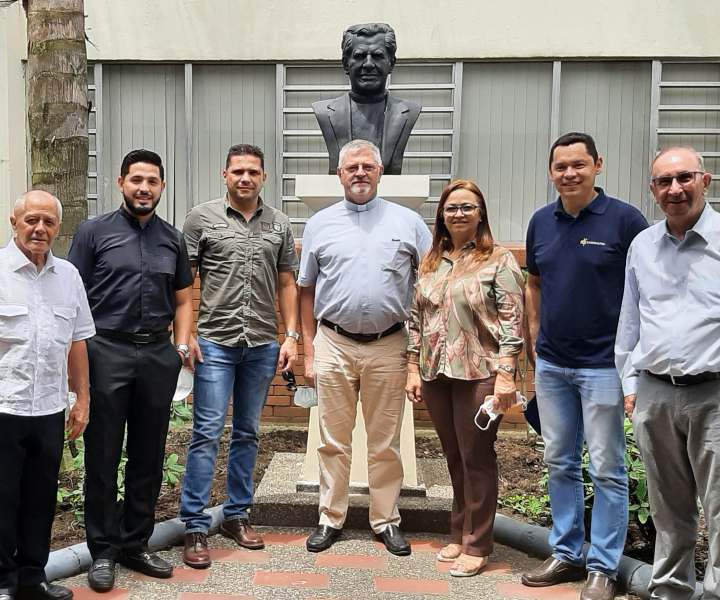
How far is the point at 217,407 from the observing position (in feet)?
13.3

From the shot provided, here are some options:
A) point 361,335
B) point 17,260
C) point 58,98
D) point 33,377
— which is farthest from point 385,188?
point 33,377

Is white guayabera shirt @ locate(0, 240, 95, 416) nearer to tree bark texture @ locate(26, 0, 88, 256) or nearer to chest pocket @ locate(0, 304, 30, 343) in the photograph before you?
chest pocket @ locate(0, 304, 30, 343)

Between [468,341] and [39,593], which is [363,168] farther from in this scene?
[39,593]

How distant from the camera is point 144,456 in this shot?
3.79 m

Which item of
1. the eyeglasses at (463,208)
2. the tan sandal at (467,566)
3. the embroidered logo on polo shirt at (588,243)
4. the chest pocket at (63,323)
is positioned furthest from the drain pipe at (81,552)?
the embroidered logo on polo shirt at (588,243)

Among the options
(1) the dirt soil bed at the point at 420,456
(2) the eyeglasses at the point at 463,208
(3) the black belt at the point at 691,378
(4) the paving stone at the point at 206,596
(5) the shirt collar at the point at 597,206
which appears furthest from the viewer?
(1) the dirt soil bed at the point at 420,456

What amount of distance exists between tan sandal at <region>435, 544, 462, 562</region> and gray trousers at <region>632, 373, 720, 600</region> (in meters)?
1.02

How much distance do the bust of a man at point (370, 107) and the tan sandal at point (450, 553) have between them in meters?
2.35

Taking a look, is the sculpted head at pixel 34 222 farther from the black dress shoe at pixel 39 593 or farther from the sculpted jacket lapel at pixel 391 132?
the sculpted jacket lapel at pixel 391 132

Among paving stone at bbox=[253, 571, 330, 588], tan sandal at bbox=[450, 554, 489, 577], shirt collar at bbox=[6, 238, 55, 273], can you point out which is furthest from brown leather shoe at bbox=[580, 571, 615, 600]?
shirt collar at bbox=[6, 238, 55, 273]

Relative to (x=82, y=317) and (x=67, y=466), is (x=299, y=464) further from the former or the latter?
(x=82, y=317)

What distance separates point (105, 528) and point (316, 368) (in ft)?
4.08

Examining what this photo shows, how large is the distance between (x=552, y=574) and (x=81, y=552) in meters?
2.24

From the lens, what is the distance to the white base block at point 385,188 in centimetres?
491
